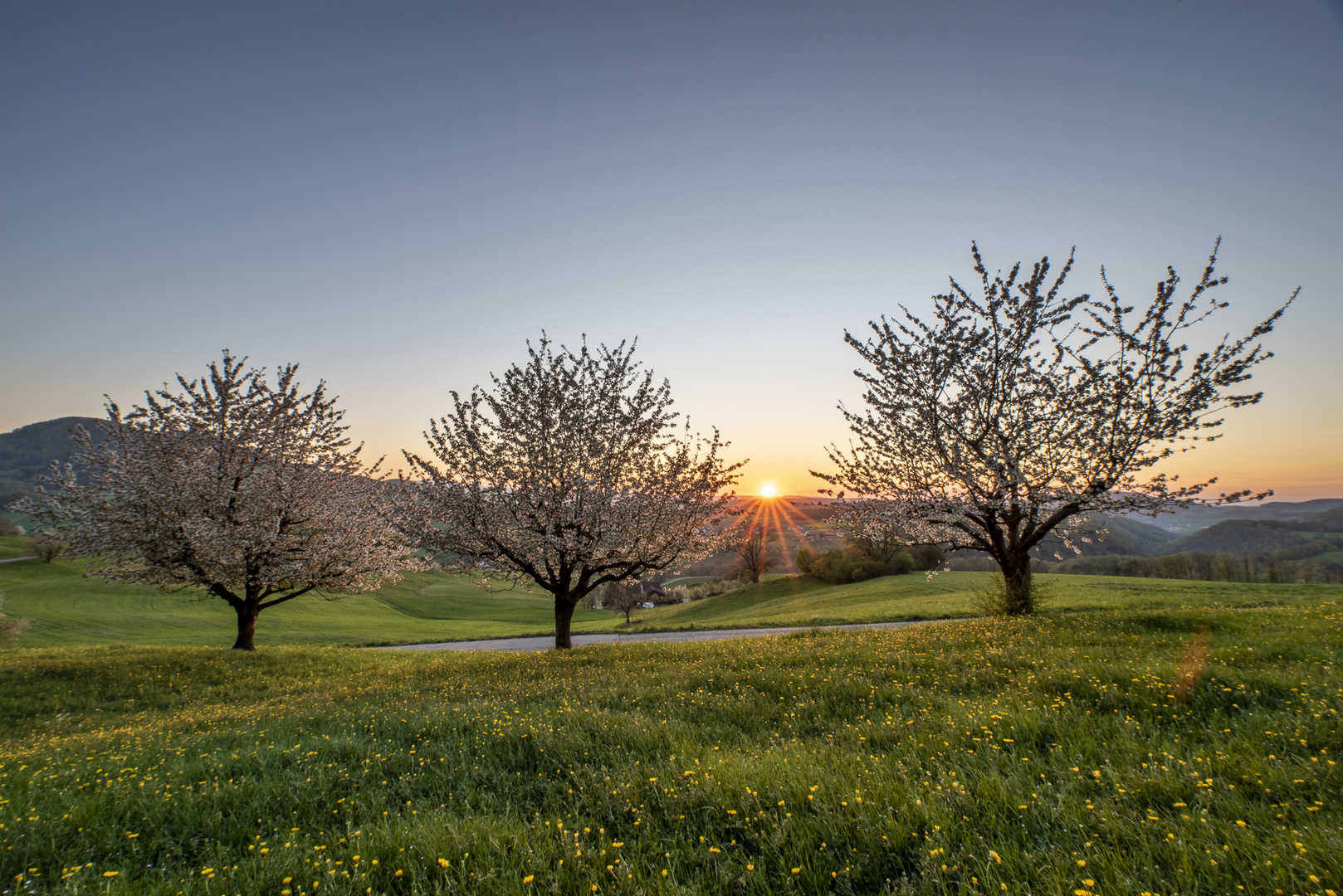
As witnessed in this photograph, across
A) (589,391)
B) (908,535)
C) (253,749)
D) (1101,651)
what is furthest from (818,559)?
(253,749)

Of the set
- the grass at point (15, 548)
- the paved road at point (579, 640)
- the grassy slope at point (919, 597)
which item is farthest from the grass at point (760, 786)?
the grass at point (15, 548)

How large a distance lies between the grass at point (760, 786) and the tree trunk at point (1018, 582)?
7849mm

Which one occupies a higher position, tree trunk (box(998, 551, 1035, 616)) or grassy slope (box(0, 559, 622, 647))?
→ tree trunk (box(998, 551, 1035, 616))

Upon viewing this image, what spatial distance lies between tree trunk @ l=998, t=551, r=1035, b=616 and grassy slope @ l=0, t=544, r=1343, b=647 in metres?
9.98

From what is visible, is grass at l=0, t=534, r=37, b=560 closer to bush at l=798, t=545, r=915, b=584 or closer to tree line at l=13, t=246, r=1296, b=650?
tree line at l=13, t=246, r=1296, b=650

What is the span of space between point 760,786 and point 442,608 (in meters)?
77.5

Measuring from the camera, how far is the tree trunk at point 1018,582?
721 inches

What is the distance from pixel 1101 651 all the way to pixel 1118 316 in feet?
34.9

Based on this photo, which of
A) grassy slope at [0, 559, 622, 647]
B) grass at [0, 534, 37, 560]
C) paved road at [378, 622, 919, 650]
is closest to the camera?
paved road at [378, 622, 919, 650]

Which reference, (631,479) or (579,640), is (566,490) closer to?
(631,479)

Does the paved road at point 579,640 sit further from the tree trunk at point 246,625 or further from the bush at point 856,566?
the bush at point 856,566

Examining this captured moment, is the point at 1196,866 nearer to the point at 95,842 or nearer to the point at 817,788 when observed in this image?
the point at 817,788

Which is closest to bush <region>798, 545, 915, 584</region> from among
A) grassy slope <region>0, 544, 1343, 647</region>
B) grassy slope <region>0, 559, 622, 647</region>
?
grassy slope <region>0, 544, 1343, 647</region>

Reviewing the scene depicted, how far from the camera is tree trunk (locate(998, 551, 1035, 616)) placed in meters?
18.3
